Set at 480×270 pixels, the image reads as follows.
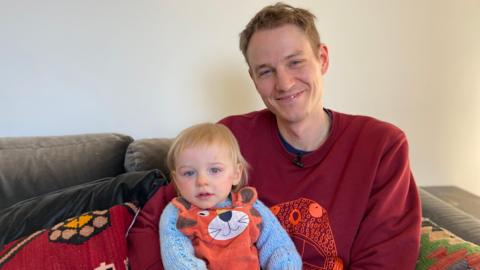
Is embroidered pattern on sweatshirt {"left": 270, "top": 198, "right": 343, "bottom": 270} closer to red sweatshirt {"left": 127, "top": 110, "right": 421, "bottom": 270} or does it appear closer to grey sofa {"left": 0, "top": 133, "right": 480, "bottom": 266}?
red sweatshirt {"left": 127, "top": 110, "right": 421, "bottom": 270}

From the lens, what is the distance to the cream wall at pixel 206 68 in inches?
65.4

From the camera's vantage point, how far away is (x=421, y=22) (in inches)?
73.7

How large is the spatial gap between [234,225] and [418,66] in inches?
56.9

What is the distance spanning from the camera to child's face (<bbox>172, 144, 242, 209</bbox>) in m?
1.12

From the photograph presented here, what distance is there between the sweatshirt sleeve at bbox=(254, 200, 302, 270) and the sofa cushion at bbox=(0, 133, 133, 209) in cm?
76

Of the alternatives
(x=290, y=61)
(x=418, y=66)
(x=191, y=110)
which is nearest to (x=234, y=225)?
(x=290, y=61)

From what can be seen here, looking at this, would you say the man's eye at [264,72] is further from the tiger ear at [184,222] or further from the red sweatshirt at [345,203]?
the tiger ear at [184,222]

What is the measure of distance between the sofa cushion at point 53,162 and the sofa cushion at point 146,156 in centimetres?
7

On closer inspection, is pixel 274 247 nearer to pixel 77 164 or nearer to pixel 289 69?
pixel 289 69

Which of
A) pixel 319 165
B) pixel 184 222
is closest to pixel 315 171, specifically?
pixel 319 165

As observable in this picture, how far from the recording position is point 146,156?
154 cm

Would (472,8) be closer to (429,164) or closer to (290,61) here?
(429,164)

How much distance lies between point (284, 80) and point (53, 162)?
39.7 inches

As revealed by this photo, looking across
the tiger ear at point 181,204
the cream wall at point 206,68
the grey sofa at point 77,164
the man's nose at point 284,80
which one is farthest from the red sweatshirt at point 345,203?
the cream wall at point 206,68
